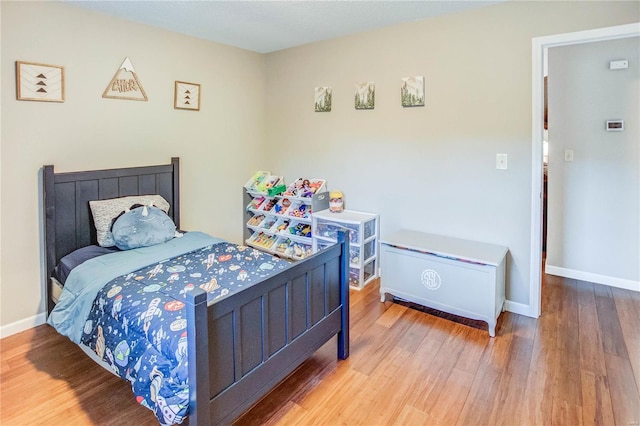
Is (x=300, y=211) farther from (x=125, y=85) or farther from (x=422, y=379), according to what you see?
(x=422, y=379)

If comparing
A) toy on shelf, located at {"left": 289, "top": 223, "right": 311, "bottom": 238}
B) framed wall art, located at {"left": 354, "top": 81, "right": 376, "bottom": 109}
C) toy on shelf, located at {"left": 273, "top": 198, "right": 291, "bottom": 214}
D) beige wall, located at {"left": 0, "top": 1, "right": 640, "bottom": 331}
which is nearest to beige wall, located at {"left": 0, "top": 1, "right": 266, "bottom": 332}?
beige wall, located at {"left": 0, "top": 1, "right": 640, "bottom": 331}

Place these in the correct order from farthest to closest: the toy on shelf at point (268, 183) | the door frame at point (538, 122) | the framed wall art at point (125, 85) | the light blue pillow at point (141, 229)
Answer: the toy on shelf at point (268, 183) → the framed wall art at point (125, 85) → the light blue pillow at point (141, 229) → the door frame at point (538, 122)

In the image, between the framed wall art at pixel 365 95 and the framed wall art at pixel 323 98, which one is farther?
the framed wall art at pixel 323 98

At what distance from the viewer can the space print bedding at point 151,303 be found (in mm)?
1644

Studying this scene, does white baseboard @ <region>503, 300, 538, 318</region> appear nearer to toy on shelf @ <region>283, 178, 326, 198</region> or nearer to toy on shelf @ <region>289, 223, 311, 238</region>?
toy on shelf @ <region>289, 223, 311, 238</region>

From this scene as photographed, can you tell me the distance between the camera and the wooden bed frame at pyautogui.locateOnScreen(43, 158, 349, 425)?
1523mm

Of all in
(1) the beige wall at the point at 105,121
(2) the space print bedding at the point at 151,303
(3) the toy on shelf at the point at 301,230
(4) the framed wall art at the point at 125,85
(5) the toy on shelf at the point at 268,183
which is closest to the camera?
(2) the space print bedding at the point at 151,303

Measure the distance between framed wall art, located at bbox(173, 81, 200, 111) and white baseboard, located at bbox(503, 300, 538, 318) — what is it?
127 inches

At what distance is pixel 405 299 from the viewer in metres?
3.10

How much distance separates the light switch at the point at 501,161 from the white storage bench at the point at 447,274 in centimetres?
60

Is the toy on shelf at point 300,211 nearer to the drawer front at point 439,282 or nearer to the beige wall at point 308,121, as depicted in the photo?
the beige wall at point 308,121

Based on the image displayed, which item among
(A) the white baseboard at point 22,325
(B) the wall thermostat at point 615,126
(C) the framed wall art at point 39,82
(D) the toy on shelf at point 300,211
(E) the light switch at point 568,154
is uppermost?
(C) the framed wall art at point 39,82

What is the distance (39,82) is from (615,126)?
452cm

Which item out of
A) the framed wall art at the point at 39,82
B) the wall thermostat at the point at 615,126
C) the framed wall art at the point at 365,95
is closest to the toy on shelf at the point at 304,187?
the framed wall art at the point at 365,95
